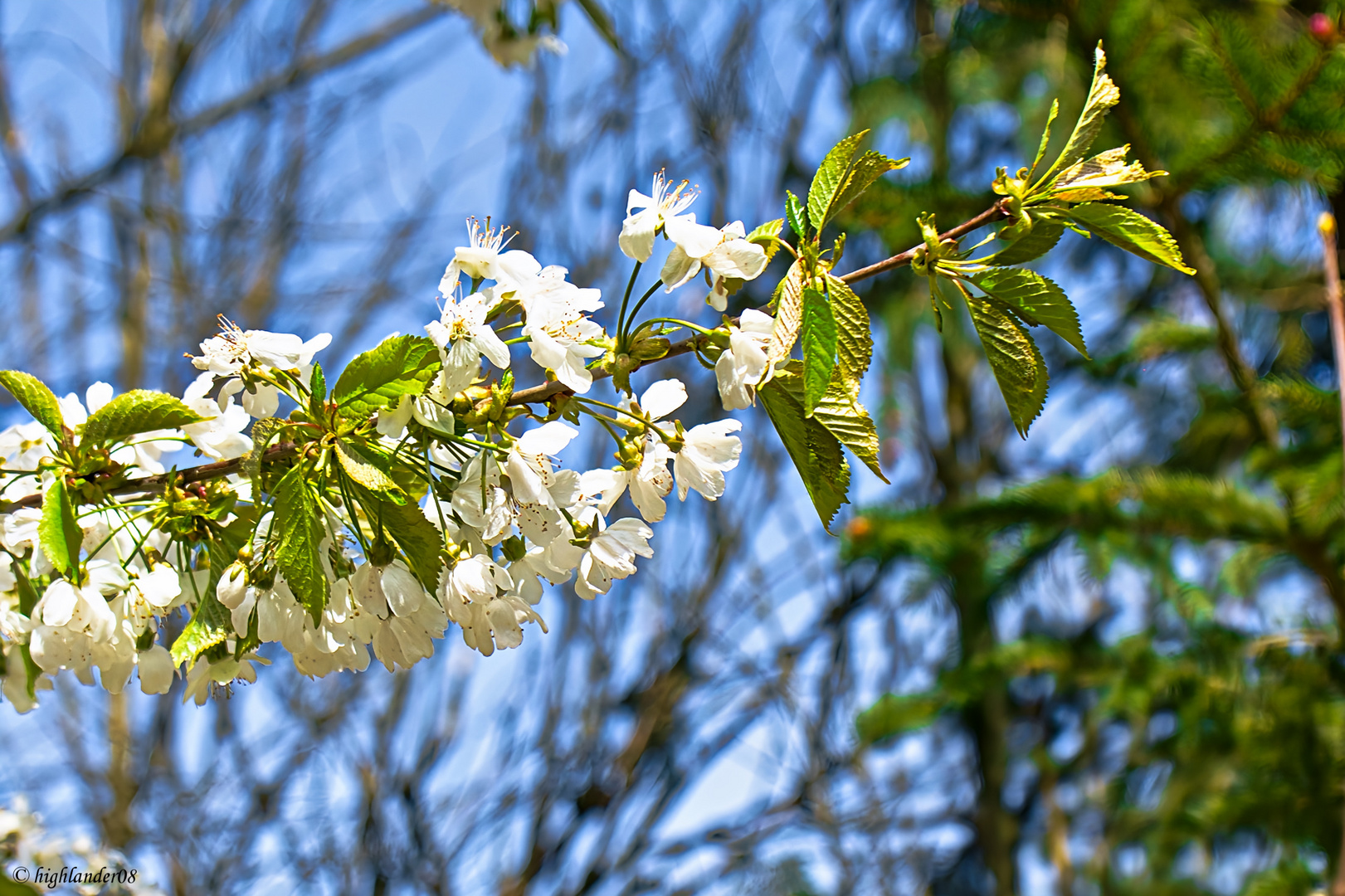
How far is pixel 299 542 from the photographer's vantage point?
581mm

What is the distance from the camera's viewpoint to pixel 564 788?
2.91m

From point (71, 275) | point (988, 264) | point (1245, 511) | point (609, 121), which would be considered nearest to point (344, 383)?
point (988, 264)

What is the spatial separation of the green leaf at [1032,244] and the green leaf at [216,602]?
0.52 m

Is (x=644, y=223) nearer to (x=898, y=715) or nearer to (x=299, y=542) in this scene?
(x=299, y=542)

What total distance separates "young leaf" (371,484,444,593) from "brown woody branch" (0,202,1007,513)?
0.26ft

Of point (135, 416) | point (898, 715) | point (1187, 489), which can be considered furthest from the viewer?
point (898, 715)

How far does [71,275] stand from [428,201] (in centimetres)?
147

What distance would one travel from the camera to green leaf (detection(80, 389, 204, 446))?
67 cm

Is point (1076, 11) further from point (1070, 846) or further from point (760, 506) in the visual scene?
point (1070, 846)

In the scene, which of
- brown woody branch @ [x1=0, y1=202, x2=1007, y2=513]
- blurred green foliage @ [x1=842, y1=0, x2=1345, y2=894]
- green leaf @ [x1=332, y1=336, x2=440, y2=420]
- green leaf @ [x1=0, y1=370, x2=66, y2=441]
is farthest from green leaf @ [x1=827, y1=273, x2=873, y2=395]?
blurred green foliage @ [x1=842, y1=0, x2=1345, y2=894]

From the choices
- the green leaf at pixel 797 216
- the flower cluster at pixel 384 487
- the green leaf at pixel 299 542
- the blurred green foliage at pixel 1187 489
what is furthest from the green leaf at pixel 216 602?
the blurred green foliage at pixel 1187 489

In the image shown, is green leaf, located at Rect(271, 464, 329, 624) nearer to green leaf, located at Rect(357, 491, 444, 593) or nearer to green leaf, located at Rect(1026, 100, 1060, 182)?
green leaf, located at Rect(357, 491, 444, 593)

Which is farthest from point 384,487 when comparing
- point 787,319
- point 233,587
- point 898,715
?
point 898,715

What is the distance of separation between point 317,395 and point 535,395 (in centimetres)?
13
